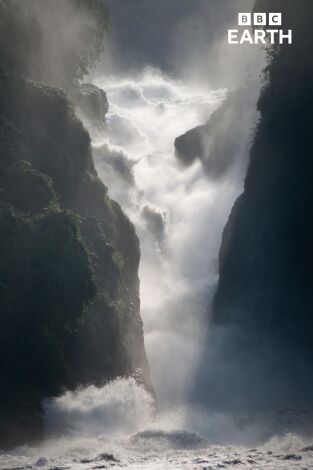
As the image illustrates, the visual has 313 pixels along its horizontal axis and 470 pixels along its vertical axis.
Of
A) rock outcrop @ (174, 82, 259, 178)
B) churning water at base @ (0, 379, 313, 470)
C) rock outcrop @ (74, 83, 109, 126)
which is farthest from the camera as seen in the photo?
rock outcrop @ (174, 82, 259, 178)

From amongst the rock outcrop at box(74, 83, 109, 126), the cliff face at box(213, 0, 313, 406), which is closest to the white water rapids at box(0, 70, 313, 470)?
the rock outcrop at box(74, 83, 109, 126)

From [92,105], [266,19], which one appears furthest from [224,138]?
[266,19]

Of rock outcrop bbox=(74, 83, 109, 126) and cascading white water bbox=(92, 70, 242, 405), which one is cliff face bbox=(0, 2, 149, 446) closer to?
cascading white water bbox=(92, 70, 242, 405)

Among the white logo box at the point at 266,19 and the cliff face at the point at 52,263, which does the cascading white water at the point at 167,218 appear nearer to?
the cliff face at the point at 52,263

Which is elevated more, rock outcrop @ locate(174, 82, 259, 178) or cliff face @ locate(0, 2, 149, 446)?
rock outcrop @ locate(174, 82, 259, 178)

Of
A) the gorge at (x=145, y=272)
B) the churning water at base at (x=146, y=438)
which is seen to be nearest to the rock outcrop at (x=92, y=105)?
the gorge at (x=145, y=272)

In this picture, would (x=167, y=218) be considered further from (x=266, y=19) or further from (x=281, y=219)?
(x=266, y=19)

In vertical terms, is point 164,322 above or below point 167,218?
below
